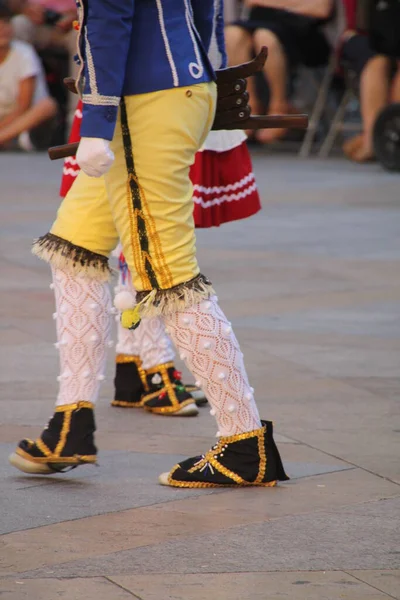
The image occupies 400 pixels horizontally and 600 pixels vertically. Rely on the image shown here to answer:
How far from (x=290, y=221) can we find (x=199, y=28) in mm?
5142

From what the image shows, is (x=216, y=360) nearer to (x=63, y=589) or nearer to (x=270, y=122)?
(x=270, y=122)

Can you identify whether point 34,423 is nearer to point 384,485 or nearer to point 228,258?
point 384,485

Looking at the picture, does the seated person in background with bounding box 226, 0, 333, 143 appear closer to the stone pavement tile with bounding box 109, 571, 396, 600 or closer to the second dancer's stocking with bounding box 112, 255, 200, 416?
the second dancer's stocking with bounding box 112, 255, 200, 416

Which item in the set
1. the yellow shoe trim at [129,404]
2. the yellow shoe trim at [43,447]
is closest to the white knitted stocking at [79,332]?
the yellow shoe trim at [43,447]

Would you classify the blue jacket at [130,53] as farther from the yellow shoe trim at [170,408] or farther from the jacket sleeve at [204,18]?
the yellow shoe trim at [170,408]

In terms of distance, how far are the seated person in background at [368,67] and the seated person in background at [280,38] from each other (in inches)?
22.9

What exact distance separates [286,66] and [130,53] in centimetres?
921

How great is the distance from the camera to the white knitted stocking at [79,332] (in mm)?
3893

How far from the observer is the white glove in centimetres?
346

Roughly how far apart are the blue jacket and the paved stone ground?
3.42ft

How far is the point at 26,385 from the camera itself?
4.96 metres

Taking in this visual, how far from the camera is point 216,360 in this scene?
12.2 ft

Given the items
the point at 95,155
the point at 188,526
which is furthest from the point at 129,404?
the point at 95,155

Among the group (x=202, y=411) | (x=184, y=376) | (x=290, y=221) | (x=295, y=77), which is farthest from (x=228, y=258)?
(x=295, y=77)
